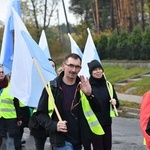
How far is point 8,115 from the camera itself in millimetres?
6828

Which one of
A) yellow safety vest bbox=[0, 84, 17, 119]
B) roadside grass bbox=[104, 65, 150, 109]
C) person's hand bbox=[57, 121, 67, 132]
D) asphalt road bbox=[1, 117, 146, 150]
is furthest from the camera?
roadside grass bbox=[104, 65, 150, 109]

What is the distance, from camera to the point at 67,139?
14.8 feet

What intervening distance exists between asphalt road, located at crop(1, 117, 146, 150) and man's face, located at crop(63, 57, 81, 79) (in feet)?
12.8

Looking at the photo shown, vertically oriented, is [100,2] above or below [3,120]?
above

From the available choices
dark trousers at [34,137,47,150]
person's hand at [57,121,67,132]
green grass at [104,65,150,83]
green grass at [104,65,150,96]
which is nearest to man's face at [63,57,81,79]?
person's hand at [57,121,67,132]

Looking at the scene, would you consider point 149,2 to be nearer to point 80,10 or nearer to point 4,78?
point 4,78

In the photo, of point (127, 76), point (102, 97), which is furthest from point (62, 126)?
point (127, 76)

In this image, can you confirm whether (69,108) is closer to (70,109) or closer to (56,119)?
(70,109)

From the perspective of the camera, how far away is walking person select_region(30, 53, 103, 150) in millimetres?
4453

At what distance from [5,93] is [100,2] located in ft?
139

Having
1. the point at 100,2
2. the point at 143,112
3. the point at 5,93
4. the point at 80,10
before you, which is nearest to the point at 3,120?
the point at 5,93

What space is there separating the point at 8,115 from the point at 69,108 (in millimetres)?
2585

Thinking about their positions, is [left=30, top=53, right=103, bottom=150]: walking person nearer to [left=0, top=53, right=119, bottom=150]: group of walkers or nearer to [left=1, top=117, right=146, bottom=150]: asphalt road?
[left=0, top=53, right=119, bottom=150]: group of walkers

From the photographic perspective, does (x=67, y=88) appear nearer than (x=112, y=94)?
Yes
